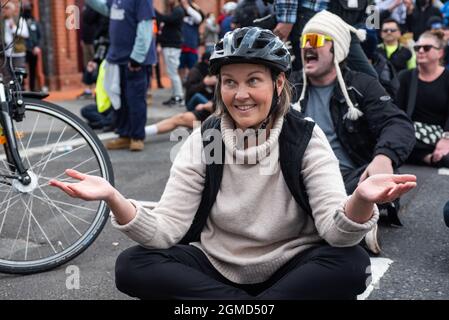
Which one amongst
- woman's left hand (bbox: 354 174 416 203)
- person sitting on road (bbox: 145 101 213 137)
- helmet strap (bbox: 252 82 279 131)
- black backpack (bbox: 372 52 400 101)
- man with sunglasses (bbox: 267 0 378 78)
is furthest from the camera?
person sitting on road (bbox: 145 101 213 137)

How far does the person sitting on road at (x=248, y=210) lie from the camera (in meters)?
2.30

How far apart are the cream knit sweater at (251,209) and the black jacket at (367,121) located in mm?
1465

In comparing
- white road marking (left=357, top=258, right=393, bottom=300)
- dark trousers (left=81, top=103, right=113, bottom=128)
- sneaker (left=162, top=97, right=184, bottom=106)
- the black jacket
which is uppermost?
the black jacket

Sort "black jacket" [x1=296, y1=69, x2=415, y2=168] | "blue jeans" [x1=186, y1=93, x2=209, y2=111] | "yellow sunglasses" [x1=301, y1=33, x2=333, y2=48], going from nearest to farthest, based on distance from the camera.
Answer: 1. "black jacket" [x1=296, y1=69, x2=415, y2=168]
2. "yellow sunglasses" [x1=301, y1=33, x2=333, y2=48]
3. "blue jeans" [x1=186, y1=93, x2=209, y2=111]

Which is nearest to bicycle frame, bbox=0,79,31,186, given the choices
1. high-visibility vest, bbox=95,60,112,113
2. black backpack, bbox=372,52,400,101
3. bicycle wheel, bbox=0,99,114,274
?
bicycle wheel, bbox=0,99,114,274

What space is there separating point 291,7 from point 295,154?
8.77ft

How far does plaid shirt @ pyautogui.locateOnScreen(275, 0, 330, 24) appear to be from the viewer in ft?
15.9

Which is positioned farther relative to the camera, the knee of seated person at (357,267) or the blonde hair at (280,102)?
the blonde hair at (280,102)

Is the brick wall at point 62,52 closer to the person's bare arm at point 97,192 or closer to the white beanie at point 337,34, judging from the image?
the white beanie at point 337,34

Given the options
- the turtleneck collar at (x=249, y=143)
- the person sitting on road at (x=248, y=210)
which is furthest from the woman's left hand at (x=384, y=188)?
the turtleneck collar at (x=249, y=143)

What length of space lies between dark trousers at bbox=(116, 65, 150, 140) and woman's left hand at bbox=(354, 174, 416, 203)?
448cm

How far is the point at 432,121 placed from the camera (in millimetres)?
5949

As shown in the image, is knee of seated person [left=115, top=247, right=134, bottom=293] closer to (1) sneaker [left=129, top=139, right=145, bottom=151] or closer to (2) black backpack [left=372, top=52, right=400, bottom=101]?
(2) black backpack [left=372, top=52, right=400, bottom=101]

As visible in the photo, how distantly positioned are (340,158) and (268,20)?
1560 mm
